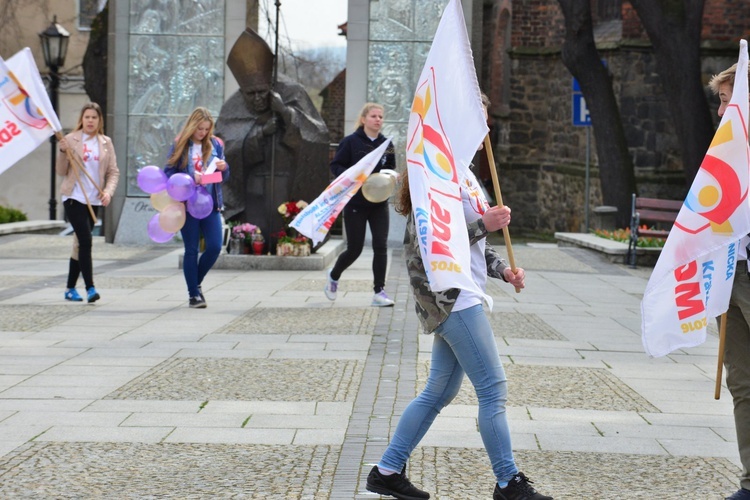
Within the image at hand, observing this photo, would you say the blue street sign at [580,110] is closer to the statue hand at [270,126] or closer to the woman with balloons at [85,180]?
the statue hand at [270,126]

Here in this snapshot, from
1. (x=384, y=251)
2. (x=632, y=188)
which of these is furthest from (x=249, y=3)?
(x=384, y=251)

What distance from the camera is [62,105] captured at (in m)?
42.4

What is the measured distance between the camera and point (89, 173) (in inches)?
480

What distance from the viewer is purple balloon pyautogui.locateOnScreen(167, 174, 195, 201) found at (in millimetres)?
11781

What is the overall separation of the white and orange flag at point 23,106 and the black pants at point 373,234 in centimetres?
278

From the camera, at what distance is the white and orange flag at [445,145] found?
516 centimetres

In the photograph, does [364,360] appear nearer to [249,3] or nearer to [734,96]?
[734,96]

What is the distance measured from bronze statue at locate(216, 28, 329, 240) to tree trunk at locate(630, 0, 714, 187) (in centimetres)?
687

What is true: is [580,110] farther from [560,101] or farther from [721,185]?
[721,185]

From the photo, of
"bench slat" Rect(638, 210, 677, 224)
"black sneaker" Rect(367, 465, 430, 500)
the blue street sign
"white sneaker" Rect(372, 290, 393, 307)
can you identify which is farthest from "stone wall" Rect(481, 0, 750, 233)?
"black sneaker" Rect(367, 465, 430, 500)

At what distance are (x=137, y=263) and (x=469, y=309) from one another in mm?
12482

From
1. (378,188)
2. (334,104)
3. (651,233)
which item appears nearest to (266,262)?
(378,188)

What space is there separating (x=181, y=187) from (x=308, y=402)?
4761mm

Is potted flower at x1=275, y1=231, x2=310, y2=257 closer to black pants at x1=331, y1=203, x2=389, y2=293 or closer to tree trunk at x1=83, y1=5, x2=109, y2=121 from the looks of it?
black pants at x1=331, y1=203, x2=389, y2=293
